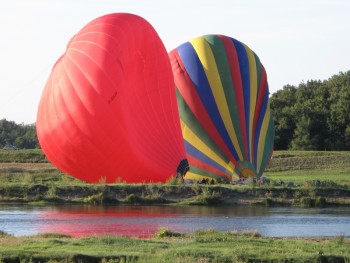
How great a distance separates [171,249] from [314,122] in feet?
229

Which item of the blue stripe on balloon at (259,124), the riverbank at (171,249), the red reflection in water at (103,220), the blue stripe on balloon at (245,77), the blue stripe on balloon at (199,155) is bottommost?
the riverbank at (171,249)

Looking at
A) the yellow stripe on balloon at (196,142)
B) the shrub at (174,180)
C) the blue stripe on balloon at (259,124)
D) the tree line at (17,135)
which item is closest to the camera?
the shrub at (174,180)

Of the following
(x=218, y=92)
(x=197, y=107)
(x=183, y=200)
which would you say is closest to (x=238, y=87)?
(x=218, y=92)

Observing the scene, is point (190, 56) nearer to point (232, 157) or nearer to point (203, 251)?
point (232, 157)

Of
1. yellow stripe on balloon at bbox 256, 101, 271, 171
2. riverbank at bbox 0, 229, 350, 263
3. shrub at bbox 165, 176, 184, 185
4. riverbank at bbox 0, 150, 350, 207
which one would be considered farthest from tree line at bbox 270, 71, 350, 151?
riverbank at bbox 0, 229, 350, 263

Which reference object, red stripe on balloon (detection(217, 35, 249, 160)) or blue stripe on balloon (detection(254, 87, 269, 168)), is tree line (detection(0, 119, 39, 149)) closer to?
blue stripe on balloon (detection(254, 87, 269, 168))

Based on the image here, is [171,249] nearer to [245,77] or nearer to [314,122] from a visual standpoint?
[245,77]

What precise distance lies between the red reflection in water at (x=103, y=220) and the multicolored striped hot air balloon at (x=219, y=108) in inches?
290

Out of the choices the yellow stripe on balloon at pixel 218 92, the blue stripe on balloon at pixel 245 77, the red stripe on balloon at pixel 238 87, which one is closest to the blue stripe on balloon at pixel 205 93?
the yellow stripe on balloon at pixel 218 92

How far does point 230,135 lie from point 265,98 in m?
3.70

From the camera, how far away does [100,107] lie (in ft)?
146

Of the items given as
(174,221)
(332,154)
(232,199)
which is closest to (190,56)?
(232,199)

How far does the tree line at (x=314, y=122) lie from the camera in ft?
298

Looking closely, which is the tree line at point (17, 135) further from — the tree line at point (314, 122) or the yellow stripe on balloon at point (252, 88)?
the yellow stripe on balloon at point (252, 88)
